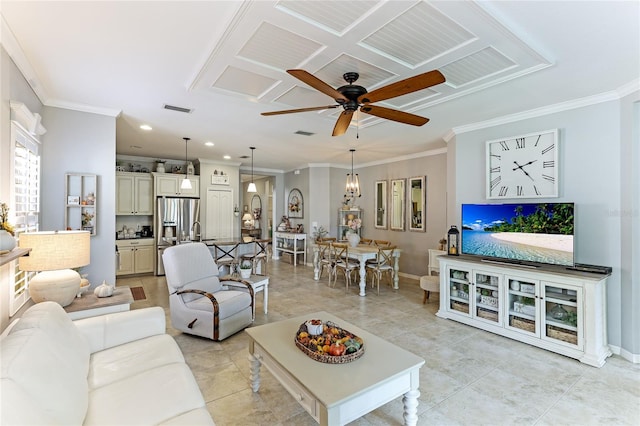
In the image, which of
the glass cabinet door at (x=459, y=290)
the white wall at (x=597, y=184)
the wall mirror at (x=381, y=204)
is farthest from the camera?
the wall mirror at (x=381, y=204)

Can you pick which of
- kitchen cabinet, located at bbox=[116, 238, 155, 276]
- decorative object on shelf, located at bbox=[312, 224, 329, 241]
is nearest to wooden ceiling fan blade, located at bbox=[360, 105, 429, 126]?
decorative object on shelf, located at bbox=[312, 224, 329, 241]

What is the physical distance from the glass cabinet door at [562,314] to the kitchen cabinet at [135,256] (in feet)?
22.9

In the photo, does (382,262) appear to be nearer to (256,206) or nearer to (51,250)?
(51,250)

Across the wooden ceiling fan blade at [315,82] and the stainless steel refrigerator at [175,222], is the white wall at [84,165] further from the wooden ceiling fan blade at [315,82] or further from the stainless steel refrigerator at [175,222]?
the wooden ceiling fan blade at [315,82]

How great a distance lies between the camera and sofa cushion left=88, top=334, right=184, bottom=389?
6.02 ft

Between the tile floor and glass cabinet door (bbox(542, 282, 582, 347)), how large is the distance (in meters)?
0.20

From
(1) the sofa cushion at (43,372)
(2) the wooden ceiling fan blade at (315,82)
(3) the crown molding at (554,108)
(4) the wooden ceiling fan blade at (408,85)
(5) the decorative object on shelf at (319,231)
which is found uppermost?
(3) the crown molding at (554,108)

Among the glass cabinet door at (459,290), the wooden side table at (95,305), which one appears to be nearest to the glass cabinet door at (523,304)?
the glass cabinet door at (459,290)

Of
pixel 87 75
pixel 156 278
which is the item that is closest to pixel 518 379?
pixel 87 75

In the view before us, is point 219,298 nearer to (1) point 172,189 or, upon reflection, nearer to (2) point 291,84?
(2) point 291,84

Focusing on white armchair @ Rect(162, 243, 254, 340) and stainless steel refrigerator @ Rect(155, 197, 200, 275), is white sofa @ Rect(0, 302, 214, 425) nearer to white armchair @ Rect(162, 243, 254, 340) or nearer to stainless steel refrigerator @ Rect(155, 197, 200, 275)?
white armchair @ Rect(162, 243, 254, 340)

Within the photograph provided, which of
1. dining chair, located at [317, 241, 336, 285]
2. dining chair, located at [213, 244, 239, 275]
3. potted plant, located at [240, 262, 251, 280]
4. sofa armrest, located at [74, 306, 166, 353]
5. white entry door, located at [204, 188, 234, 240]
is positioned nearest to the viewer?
sofa armrest, located at [74, 306, 166, 353]

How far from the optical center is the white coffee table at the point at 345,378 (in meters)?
1.64

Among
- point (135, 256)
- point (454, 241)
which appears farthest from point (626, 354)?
point (135, 256)
